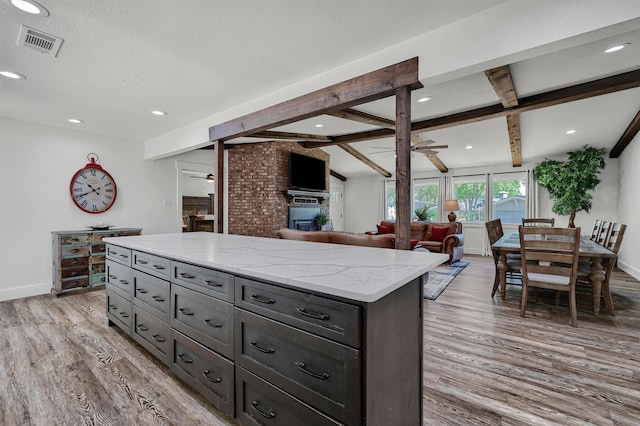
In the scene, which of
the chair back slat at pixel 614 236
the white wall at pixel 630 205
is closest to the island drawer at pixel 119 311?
the chair back slat at pixel 614 236

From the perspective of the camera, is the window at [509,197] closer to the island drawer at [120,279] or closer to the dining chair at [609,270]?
the dining chair at [609,270]

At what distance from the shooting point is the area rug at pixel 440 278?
155 inches

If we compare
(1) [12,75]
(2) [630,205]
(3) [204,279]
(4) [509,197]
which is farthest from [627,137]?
(1) [12,75]

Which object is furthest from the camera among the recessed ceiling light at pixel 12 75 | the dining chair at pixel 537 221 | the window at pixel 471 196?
the window at pixel 471 196

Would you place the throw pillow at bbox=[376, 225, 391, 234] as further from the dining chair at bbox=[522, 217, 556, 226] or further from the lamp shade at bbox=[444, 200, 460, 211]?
the dining chair at bbox=[522, 217, 556, 226]

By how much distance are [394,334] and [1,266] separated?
5.19 m

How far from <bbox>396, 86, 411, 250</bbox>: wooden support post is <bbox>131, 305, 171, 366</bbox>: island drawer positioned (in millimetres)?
1827

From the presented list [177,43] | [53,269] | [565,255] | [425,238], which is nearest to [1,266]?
[53,269]

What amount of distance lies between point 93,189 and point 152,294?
3.50m

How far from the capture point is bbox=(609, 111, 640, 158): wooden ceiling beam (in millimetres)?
4531

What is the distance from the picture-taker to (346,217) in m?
10.1

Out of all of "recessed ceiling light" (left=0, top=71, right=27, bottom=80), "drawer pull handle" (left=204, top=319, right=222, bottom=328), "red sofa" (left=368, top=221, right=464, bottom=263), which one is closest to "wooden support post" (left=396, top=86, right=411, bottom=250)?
"drawer pull handle" (left=204, top=319, right=222, bottom=328)

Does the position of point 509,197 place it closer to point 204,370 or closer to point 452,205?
point 452,205

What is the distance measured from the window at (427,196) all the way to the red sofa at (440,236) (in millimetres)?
1084
